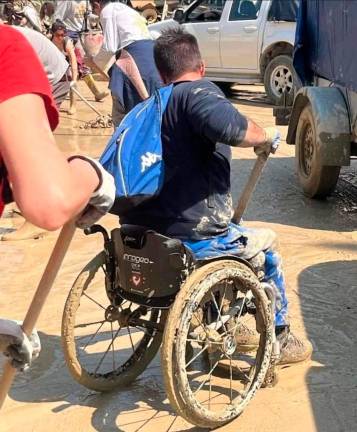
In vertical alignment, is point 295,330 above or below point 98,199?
below

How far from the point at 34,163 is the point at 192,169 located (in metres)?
1.78

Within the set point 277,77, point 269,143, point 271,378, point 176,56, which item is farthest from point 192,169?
point 277,77

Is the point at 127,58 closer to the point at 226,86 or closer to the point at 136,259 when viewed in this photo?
the point at 136,259

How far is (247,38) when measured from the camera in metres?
13.4

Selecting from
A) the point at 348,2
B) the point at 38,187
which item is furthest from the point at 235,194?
the point at 38,187

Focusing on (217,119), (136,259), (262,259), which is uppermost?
(217,119)

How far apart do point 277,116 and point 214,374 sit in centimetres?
476

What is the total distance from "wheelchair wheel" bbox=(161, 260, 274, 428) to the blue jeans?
0.14 m

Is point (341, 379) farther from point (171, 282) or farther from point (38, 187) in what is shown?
point (38, 187)

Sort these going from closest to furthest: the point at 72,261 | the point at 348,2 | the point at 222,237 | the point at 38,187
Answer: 1. the point at 38,187
2. the point at 222,237
3. the point at 72,261
4. the point at 348,2

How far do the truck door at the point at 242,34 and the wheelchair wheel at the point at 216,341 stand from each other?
1017 cm

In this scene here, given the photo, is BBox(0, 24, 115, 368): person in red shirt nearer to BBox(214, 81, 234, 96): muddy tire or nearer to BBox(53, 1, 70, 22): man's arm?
BBox(214, 81, 234, 96): muddy tire

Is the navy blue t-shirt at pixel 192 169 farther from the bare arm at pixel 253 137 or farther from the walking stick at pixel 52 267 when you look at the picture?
the walking stick at pixel 52 267

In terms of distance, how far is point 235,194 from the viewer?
752 centimetres
